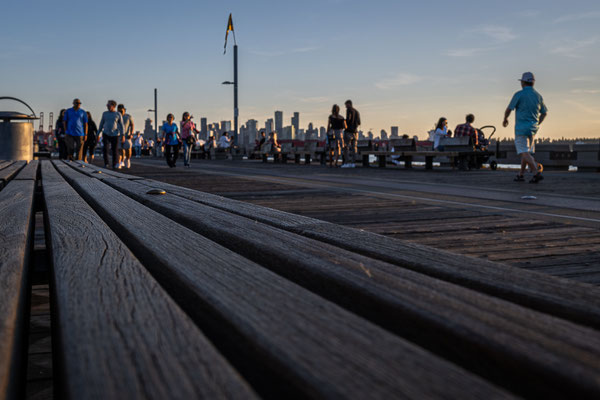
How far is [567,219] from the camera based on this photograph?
14.9 feet

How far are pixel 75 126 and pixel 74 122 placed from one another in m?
0.10

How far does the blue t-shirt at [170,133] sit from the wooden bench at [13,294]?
13114 mm

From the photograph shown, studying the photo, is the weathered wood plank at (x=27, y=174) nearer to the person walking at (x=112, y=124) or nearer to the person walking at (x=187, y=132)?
the person walking at (x=112, y=124)

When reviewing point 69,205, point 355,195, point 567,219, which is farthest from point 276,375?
point 355,195

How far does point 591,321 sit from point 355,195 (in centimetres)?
594

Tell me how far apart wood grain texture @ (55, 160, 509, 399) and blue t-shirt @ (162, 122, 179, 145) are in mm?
14606

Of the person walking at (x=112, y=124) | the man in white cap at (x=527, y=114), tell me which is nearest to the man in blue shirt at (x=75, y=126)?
the person walking at (x=112, y=124)

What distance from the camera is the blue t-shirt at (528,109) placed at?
957cm

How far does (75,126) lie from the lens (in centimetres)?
1388

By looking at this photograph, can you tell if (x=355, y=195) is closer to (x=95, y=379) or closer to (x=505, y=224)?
(x=505, y=224)

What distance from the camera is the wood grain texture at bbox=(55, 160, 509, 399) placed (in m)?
0.67

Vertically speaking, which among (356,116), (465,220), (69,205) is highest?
(356,116)

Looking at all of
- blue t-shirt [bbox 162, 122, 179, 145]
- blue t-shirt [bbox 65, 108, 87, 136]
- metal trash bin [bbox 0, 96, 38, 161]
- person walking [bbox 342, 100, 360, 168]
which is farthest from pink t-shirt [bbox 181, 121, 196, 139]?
person walking [bbox 342, 100, 360, 168]

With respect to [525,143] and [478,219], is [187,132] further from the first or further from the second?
[478,219]
